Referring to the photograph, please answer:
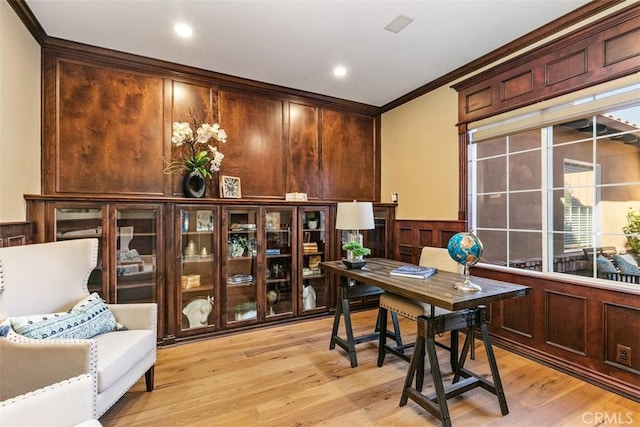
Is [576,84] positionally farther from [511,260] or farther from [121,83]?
[121,83]

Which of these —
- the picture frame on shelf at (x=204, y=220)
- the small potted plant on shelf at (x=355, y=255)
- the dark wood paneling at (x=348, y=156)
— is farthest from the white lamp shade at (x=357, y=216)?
the picture frame on shelf at (x=204, y=220)

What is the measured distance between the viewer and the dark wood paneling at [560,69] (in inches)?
88.3

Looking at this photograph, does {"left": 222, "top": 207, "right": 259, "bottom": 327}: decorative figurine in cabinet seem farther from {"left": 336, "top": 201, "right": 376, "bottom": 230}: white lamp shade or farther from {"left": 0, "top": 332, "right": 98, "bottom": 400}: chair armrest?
{"left": 0, "top": 332, "right": 98, "bottom": 400}: chair armrest

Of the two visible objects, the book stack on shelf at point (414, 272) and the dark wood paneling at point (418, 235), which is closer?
the book stack on shelf at point (414, 272)

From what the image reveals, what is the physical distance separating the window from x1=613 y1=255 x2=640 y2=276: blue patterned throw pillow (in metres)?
0.02

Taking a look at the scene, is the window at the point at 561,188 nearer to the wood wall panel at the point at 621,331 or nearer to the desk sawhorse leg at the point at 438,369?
the wood wall panel at the point at 621,331

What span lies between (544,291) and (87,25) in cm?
448

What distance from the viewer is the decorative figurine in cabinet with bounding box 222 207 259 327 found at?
11.3 ft

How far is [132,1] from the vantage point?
233 cm

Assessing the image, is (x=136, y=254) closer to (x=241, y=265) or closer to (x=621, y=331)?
(x=241, y=265)

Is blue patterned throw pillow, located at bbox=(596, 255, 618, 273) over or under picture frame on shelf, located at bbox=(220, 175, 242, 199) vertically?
under

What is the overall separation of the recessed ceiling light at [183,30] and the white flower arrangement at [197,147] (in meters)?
0.81

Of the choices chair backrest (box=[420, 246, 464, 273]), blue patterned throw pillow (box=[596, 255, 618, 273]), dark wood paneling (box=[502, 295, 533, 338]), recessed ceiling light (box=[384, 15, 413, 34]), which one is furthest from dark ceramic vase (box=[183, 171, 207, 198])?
blue patterned throw pillow (box=[596, 255, 618, 273])

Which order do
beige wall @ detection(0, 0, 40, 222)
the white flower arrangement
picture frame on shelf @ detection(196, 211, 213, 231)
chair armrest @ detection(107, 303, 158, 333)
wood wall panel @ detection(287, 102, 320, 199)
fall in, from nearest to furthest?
beige wall @ detection(0, 0, 40, 222), chair armrest @ detection(107, 303, 158, 333), the white flower arrangement, picture frame on shelf @ detection(196, 211, 213, 231), wood wall panel @ detection(287, 102, 320, 199)
